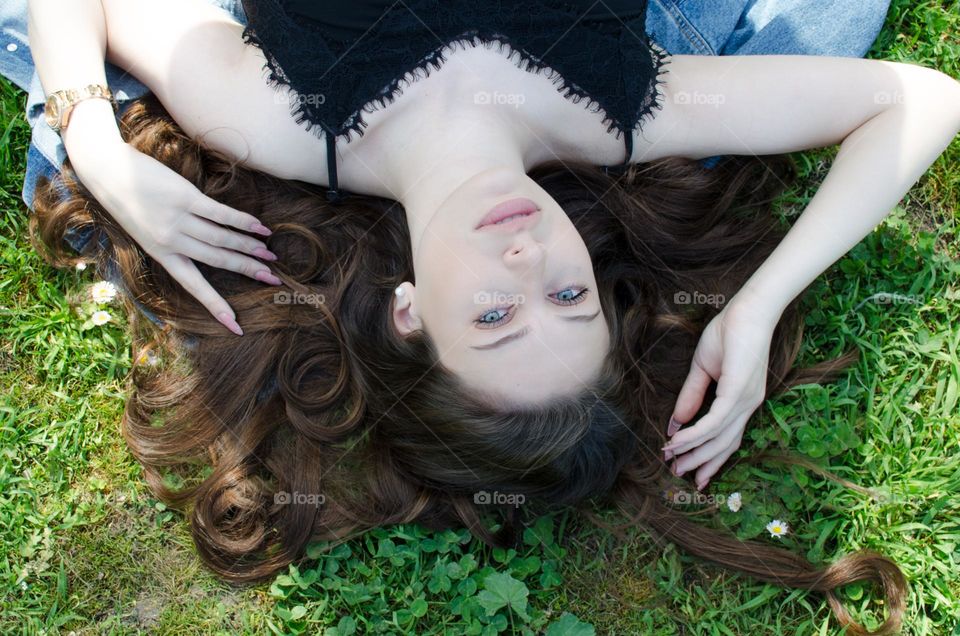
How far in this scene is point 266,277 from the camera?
3.55 metres

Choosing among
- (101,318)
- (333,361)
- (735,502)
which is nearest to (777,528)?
(735,502)

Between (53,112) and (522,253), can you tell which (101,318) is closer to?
(53,112)

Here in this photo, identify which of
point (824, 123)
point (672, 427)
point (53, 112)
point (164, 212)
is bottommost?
point (672, 427)

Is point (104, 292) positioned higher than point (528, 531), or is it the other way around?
point (104, 292)

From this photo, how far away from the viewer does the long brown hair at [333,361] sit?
3521 millimetres

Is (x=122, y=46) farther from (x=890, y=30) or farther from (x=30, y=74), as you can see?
(x=890, y=30)

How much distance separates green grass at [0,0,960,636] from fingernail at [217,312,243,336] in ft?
1.87

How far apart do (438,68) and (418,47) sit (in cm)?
10

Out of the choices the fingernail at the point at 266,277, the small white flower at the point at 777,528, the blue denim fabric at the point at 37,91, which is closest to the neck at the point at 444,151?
the fingernail at the point at 266,277

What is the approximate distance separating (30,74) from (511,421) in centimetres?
268

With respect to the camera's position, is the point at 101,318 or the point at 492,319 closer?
the point at 492,319

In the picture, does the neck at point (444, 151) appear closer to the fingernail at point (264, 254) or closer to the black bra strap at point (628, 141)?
the black bra strap at point (628, 141)

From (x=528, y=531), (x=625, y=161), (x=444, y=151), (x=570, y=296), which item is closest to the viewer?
(x=570, y=296)

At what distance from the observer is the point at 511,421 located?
2.97 m
